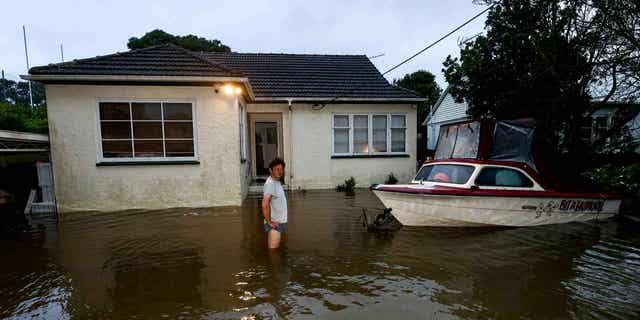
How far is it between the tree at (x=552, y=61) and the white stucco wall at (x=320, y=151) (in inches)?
122

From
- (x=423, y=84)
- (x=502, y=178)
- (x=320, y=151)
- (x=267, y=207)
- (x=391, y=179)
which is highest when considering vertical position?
(x=423, y=84)

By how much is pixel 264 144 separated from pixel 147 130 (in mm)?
5673

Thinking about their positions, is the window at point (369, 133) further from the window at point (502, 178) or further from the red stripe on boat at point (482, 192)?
the window at point (502, 178)

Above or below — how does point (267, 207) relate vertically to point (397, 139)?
below

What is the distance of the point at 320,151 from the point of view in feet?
38.7

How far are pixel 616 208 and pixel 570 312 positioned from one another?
5.45 meters

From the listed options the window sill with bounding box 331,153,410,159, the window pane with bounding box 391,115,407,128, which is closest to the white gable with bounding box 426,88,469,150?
the window pane with bounding box 391,115,407,128

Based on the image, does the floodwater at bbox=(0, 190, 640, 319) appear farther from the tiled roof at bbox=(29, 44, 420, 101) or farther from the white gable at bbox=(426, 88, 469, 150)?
the white gable at bbox=(426, 88, 469, 150)

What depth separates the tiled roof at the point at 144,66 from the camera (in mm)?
7921

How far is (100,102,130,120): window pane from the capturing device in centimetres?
837

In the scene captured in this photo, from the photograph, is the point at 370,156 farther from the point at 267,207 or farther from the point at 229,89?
the point at 267,207

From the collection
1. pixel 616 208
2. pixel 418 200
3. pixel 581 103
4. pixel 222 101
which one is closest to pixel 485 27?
pixel 581 103

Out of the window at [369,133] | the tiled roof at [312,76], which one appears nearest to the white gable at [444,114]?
the tiled roof at [312,76]

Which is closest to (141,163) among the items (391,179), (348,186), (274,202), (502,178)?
(274,202)
